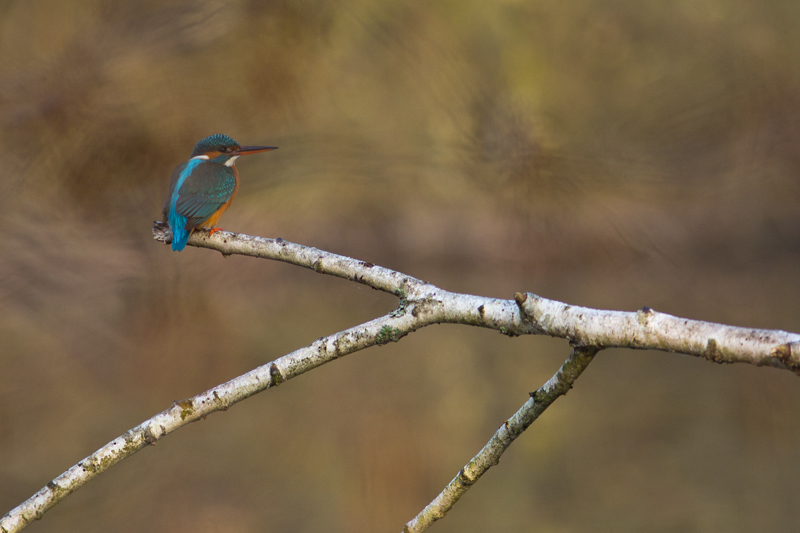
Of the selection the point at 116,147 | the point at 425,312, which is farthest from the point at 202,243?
the point at 116,147

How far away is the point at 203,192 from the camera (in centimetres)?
129

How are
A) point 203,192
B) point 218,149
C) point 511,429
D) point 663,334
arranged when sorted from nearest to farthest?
point 663,334, point 511,429, point 203,192, point 218,149

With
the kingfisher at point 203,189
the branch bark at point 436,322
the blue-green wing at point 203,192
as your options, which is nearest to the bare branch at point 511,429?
the branch bark at point 436,322

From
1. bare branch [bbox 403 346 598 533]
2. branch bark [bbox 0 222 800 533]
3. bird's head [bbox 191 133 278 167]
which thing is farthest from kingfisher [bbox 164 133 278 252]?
bare branch [bbox 403 346 598 533]

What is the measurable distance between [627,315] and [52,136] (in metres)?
2.62

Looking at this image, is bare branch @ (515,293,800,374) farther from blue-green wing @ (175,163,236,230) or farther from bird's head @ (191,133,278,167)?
bird's head @ (191,133,278,167)

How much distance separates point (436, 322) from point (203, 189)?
0.82 m

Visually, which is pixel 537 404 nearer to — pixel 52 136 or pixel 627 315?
pixel 627 315

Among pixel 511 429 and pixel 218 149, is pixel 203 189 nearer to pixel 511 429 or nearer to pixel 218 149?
pixel 218 149

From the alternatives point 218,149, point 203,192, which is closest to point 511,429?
point 203,192

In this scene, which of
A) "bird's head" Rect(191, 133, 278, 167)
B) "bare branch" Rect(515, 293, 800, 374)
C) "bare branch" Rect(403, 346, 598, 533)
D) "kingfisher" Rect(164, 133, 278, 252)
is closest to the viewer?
"bare branch" Rect(515, 293, 800, 374)

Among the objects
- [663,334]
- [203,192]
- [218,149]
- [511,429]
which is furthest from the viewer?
[218,149]

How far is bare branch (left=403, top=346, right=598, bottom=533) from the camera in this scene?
539mm

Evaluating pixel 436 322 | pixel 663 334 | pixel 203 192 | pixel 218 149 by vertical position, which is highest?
pixel 218 149
